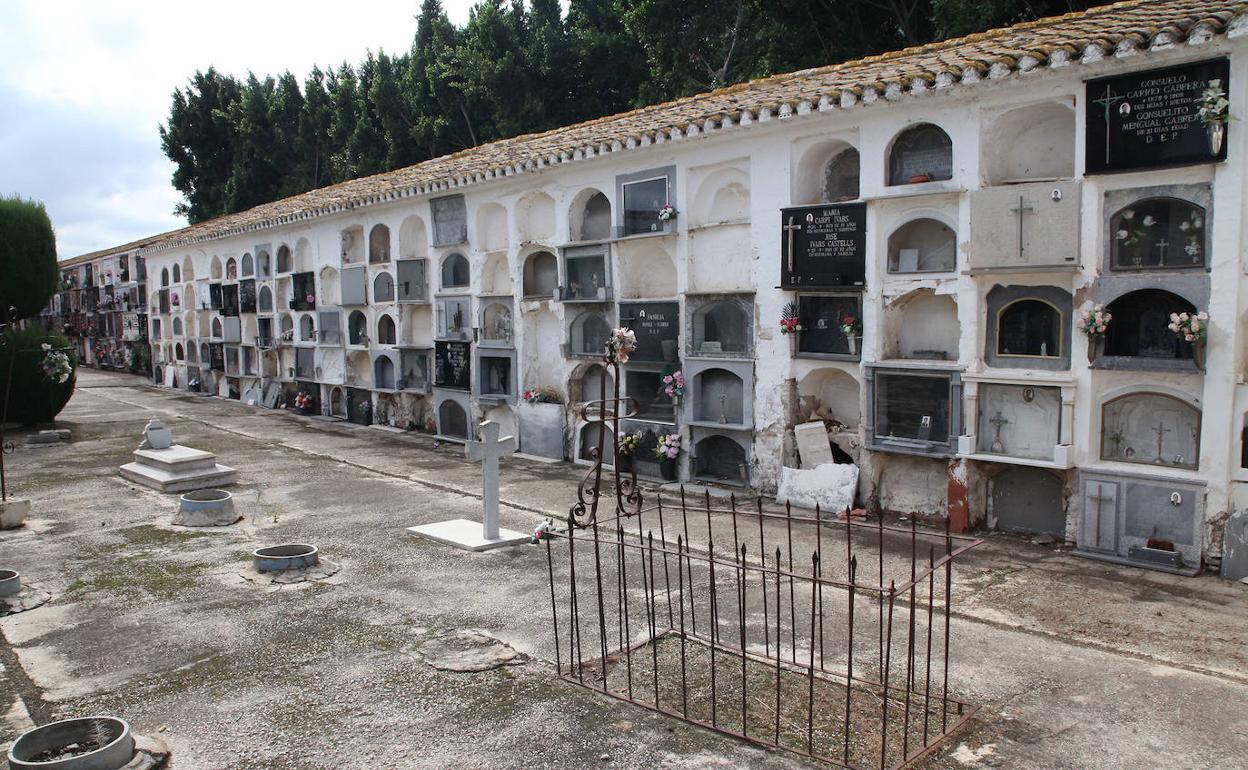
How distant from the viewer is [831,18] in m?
18.8

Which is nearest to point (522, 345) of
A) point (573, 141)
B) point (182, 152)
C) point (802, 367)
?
point (573, 141)

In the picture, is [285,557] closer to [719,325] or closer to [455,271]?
[719,325]

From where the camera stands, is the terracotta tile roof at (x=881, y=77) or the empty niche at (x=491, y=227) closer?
the terracotta tile roof at (x=881, y=77)

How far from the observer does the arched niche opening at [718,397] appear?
37.3 feet

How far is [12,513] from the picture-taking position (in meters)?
9.66

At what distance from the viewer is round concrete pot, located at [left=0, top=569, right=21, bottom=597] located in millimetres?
7027

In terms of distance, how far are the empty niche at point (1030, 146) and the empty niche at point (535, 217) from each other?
7.22 meters

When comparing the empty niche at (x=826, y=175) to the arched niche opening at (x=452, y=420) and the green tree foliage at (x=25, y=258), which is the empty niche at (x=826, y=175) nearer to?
the arched niche opening at (x=452, y=420)

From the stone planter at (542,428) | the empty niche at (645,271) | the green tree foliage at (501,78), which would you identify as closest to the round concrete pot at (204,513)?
the stone planter at (542,428)

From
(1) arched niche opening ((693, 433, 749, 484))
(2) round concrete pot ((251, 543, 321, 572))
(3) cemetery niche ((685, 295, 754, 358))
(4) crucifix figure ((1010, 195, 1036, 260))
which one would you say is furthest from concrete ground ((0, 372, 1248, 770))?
(3) cemetery niche ((685, 295, 754, 358))

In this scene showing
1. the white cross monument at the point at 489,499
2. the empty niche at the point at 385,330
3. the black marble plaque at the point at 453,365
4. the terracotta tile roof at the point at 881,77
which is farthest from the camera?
the empty niche at the point at 385,330

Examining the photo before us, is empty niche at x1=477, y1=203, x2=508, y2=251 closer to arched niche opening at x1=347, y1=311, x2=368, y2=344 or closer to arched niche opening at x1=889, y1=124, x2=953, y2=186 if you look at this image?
arched niche opening at x1=347, y1=311, x2=368, y2=344

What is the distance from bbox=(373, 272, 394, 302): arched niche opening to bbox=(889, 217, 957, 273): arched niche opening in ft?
36.9

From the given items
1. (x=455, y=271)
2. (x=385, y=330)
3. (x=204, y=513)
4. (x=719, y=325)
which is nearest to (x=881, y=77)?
(x=719, y=325)
